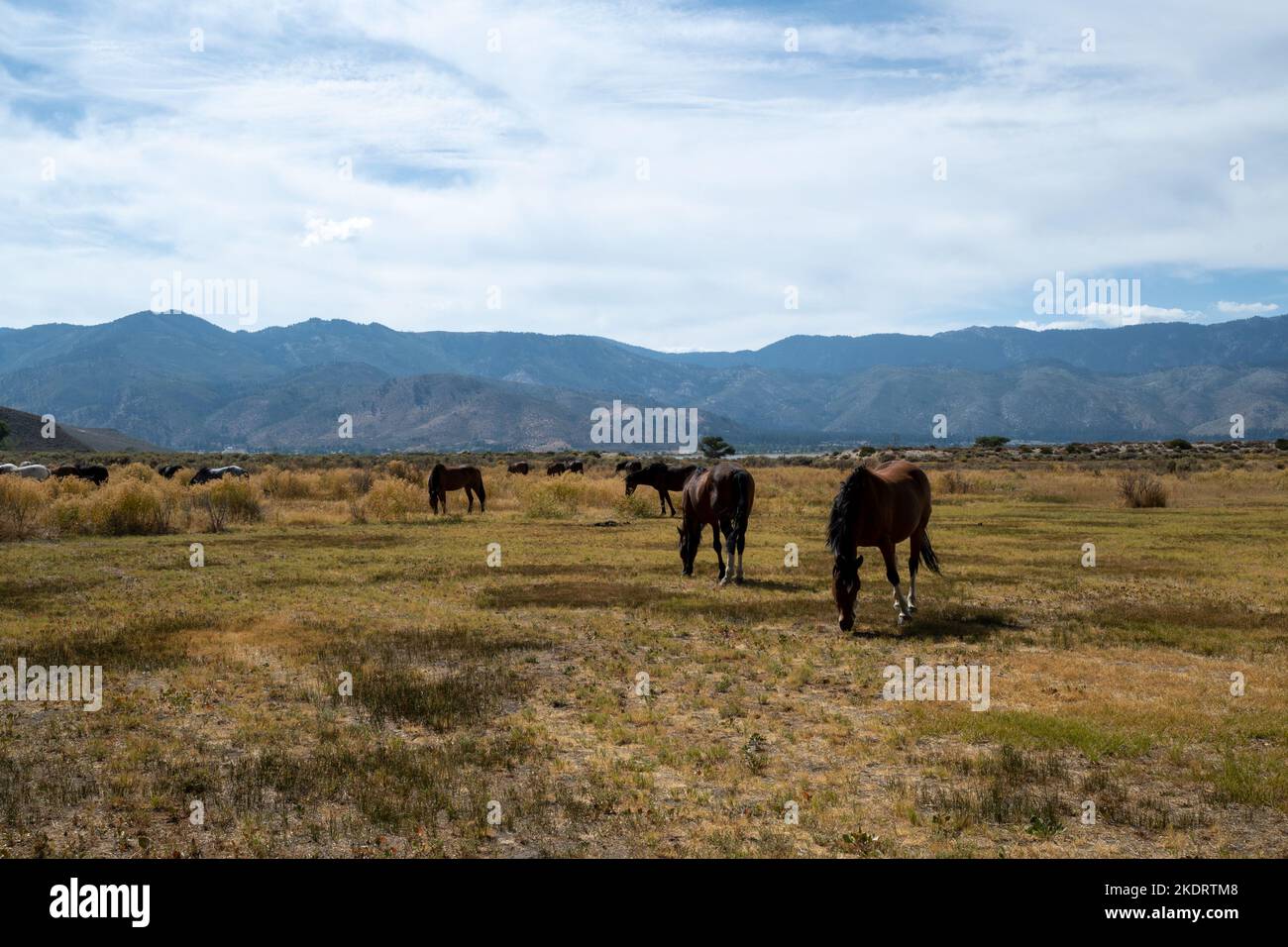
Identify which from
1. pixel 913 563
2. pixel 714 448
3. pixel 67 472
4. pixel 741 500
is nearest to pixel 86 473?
pixel 67 472

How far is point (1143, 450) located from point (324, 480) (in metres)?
94.2

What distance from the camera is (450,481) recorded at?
3819cm

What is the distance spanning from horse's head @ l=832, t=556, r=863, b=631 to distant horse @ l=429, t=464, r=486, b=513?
2520 cm

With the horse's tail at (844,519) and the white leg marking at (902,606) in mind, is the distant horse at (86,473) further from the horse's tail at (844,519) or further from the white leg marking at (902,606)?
the white leg marking at (902,606)

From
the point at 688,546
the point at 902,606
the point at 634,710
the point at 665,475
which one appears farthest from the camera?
the point at 665,475

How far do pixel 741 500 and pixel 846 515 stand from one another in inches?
220

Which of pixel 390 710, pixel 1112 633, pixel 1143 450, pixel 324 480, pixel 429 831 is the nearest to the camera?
pixel 429 831

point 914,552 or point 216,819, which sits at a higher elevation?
point 914,552

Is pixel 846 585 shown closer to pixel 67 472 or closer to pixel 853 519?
pixel 853 519

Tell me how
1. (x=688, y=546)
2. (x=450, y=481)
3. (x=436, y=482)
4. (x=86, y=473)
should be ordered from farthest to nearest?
(x=86, y=473) < (x=450, y=481) < (x=436, y=482) < (x=688, y=546)

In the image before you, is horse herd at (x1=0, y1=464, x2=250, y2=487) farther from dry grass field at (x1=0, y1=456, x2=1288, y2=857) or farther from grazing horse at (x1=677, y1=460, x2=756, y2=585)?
grazing horse at (x1=677, y1=460, x2=756, y2=585)
